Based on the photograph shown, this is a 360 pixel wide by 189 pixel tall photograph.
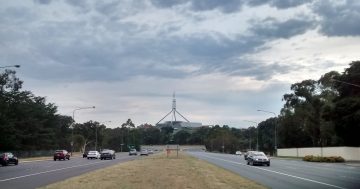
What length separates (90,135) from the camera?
607 ft

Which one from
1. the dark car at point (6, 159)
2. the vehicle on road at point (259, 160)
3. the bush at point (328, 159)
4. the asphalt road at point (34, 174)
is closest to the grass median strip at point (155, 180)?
the asphalt road at point (34, 174)

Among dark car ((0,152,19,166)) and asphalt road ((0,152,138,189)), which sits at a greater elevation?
dark car ((0,152,19,166))

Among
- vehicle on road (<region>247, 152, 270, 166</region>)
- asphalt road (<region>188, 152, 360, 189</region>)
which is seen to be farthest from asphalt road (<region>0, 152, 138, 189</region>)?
vehicle on road (<region>247, 152, 270, 166</region>)

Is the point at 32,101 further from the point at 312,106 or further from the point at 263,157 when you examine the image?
the point at 263,157

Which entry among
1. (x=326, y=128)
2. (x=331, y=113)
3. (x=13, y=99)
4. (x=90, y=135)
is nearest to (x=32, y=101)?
(x=13, y=99)

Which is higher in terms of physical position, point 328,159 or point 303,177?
point 328,159

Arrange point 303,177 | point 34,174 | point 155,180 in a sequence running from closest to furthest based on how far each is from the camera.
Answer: point 155,180, point 303,177, point 34,174

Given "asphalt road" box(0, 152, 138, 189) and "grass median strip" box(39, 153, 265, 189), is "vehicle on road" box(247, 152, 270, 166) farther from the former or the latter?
"grass median strip" box(39, 153, 265, 189)

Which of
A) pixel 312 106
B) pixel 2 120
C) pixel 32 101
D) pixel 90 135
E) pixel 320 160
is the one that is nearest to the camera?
pixel 320 160

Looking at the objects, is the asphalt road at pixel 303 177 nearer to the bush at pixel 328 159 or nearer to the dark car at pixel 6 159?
the bush at pixel 328 159

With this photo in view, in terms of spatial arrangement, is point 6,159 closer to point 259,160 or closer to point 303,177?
point 259,160

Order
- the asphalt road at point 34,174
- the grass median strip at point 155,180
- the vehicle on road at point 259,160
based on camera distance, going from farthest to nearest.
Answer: the vehicle on road at point 259,160, the asphalt road at point 34,174, the grass median strip at point 155,180

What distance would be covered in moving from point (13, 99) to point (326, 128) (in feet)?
219

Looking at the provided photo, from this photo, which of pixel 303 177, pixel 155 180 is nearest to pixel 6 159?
pixel 155 180
